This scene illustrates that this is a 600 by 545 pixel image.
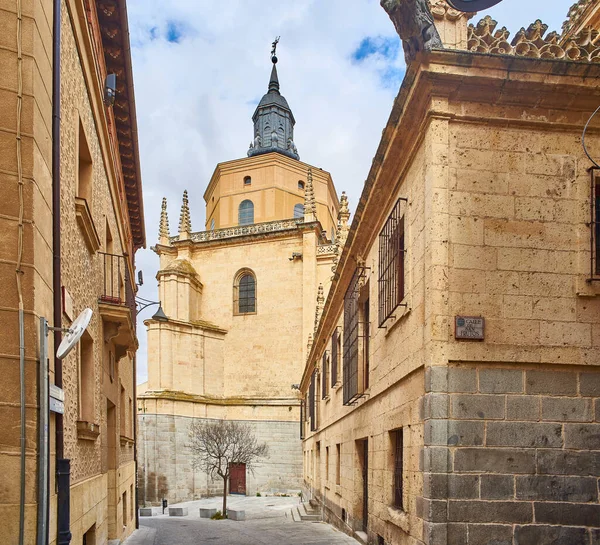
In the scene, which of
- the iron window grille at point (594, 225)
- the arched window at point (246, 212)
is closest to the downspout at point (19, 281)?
the iron window grille at point (594, 225)

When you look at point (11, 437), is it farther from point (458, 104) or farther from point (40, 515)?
point (458, 104)

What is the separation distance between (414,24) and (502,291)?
2764 millimetres

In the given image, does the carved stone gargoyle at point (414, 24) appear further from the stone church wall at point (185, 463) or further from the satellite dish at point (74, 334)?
the stone church wall at point (185, 463)

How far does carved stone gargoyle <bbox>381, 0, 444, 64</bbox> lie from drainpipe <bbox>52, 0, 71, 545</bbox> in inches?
130

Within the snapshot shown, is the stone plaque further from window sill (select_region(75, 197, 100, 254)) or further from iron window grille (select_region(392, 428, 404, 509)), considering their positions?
window sill (select_region(75, 197, 100, 254))

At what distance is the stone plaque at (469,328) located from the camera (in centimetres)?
573

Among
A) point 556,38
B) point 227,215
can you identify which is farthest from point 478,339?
point 227,215

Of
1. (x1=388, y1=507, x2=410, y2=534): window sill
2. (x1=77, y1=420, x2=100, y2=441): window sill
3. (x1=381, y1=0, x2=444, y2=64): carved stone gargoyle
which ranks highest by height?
(x1=381, y1=0, x2=444, y2=64): carved stone gargoyle

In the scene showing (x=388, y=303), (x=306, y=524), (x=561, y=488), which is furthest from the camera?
(x=306, y=524)

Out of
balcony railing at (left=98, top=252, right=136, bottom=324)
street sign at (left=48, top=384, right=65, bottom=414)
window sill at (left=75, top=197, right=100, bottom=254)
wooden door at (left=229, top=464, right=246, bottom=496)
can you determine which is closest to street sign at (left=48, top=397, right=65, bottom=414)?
street sign at (left=48, top=384, right=65, bottom=414)

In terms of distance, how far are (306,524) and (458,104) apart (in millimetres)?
12942

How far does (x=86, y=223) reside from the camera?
7.60 m

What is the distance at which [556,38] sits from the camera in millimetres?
6195

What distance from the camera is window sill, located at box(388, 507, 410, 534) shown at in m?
6.43
